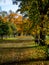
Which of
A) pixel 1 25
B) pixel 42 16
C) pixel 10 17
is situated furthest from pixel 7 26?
pixel 42 16

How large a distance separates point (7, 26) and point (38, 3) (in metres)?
59.7

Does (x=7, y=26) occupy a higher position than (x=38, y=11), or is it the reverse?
(x=38, y=11)

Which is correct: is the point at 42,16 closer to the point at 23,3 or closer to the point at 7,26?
the point at 23,3

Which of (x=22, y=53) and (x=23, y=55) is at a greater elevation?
(x=23, y=55)

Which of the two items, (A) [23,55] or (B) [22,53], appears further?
(B) [22,53]

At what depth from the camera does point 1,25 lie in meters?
85.3

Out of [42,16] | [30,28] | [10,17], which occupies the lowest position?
[10,17]

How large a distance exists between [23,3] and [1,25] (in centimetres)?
5399

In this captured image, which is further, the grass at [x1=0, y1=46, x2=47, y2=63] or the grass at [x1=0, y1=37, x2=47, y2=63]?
the grass at [x1=0, y1=37, x2=47, y2=63]

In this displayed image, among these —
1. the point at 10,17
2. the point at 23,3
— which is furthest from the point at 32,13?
the point at 10,17

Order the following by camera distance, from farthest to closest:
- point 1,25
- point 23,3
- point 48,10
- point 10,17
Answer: point 10,17 < point 1,25 < point 23,3 < point 48,10

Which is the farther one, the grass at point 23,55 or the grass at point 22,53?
the grass at point 22,53

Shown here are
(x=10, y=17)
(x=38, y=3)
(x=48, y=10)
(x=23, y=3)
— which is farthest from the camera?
(x=10, y=17)

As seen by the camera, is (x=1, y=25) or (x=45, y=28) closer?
(x=45, y=28)
